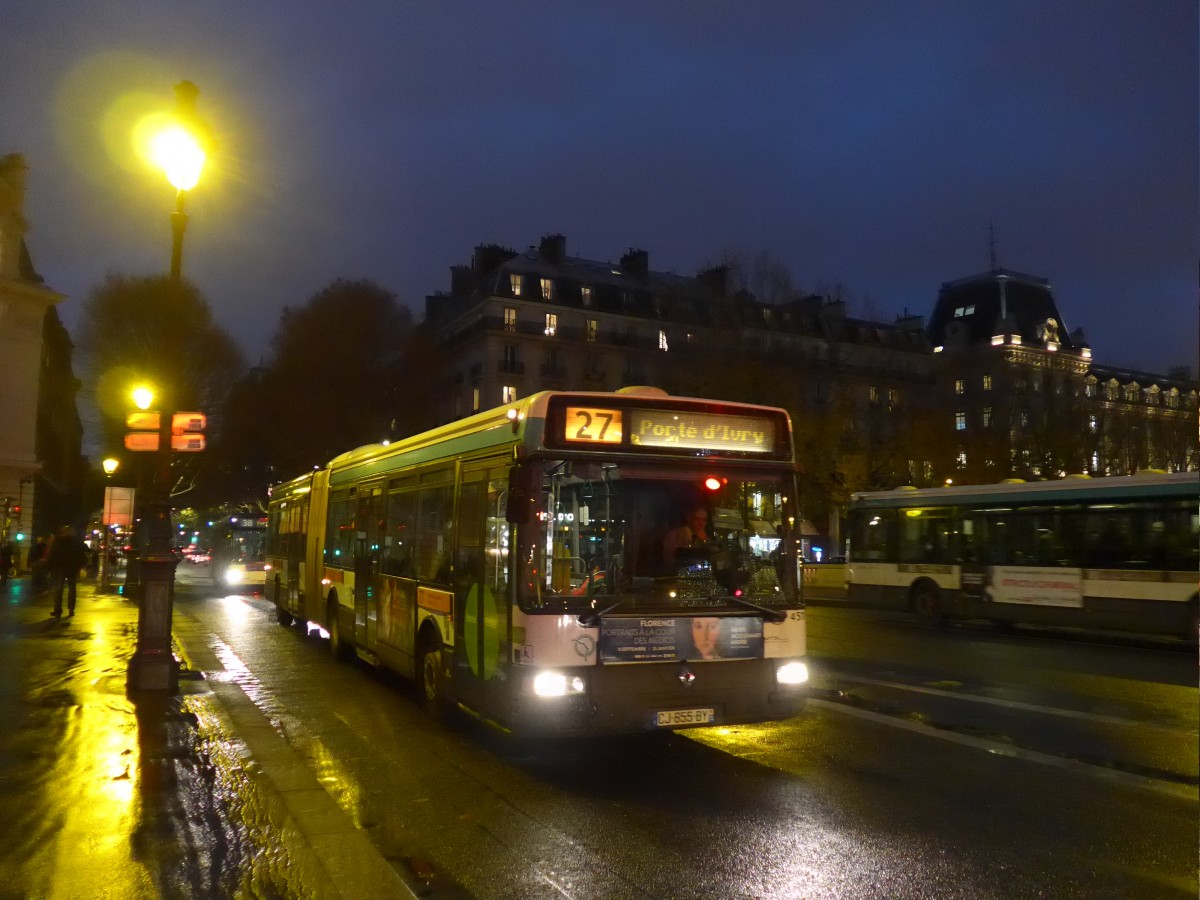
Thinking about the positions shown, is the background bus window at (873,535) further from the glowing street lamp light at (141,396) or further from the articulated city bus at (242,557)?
the articulated city bus at (242,557)

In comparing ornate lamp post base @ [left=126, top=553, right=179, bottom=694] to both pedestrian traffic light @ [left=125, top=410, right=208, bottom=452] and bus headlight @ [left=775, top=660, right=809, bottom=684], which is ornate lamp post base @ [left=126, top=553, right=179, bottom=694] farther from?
bus headlight @ [left=775, top=660, right=809, bottom=684]

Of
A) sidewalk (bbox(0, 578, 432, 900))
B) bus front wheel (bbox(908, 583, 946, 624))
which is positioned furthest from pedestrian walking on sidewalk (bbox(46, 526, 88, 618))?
bus front wheel (bbox(908, 583, 946, 624))

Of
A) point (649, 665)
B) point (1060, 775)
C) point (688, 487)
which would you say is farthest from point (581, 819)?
point (1060, 775)

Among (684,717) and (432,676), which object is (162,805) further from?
(684,717)

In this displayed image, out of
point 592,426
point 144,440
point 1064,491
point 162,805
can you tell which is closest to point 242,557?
point 144,440

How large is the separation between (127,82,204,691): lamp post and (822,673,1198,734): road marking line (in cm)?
794

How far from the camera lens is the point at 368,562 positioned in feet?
39.7

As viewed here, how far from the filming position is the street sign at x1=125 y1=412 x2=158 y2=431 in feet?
40.2

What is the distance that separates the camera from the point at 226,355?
153ft

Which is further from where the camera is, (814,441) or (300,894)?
(814,441)

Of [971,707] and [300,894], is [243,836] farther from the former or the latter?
[971,707]

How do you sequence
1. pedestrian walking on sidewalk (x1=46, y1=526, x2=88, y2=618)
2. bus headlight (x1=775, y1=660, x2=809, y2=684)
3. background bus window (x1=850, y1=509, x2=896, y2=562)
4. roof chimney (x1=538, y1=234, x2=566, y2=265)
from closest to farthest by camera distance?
bus headlight (x1=775, y1=660, x2=809, y2=684), pedestrian walking on sidewalk (x1=46, y1=526, x2=88, y2=618), background bus window (x1=850, y1=509, x2=896, y2=562), roof chimney (x1=538, y1=234, x2=566, y2=265)

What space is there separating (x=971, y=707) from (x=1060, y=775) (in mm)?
3078

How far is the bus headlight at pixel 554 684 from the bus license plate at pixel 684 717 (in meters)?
0.69
